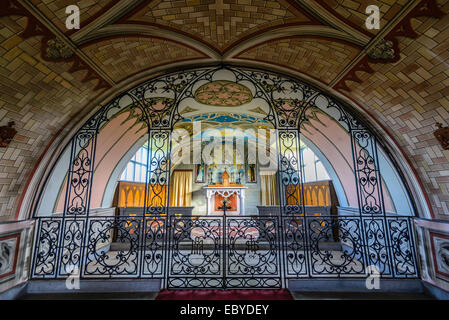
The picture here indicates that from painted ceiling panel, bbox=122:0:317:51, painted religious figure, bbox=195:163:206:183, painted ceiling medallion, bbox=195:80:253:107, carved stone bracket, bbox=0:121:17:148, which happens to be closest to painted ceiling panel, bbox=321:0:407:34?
painted ceiling panel, bbox=122:0:317:51

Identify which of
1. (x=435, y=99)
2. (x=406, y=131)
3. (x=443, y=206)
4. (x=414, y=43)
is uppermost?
(x=414, y=43)

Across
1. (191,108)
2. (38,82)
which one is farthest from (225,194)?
(38,82)

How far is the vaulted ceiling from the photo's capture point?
2191mm

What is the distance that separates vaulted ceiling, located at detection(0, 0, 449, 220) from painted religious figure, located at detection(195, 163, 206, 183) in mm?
8986

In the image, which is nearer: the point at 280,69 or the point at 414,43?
the point at 414,43

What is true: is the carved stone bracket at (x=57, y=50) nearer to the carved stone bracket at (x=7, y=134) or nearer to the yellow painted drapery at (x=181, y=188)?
the carved stone bracket at (x=7, y=134)

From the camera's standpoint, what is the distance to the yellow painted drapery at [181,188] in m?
11.8

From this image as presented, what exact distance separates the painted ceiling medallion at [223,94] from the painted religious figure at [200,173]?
741 cm

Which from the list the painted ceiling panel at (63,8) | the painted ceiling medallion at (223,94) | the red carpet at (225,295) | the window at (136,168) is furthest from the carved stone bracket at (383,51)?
the window at (136,168)

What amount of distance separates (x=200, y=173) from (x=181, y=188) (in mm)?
1391

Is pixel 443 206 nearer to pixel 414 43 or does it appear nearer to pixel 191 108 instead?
pixel 414 43
